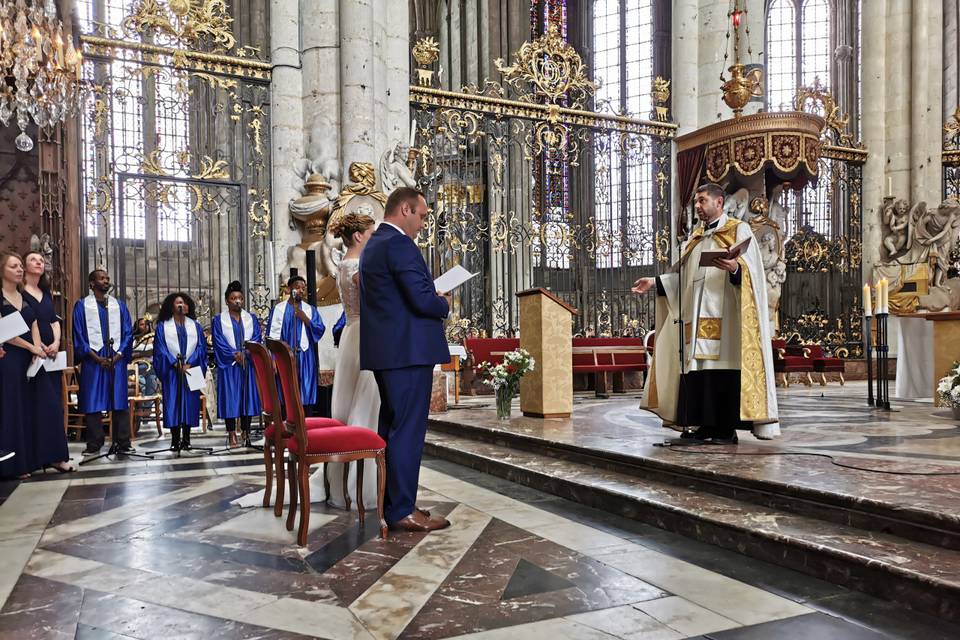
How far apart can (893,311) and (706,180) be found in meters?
4.49

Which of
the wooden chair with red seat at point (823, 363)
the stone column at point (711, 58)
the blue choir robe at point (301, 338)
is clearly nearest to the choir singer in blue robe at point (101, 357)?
the blue choir robe at point (301, 338)

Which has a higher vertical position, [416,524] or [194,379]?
[194,379]

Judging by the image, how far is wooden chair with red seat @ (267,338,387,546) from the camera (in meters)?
3.81

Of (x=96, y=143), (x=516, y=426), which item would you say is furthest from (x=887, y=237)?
(x=96, y=143)

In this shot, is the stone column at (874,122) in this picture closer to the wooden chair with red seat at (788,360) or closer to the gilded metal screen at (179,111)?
Answer: the wooden chair with red seat at (788,360)

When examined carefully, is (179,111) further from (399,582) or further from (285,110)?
(399,582)

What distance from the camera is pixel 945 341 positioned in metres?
8.36

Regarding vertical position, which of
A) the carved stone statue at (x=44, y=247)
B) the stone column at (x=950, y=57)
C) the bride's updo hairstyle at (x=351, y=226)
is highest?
the stone column at (x=950, y=57)

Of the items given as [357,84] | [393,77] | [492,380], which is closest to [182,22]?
[357,84]

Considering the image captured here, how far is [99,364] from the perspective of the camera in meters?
7.07

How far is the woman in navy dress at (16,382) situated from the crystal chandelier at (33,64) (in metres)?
1.16

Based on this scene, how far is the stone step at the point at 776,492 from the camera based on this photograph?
3.36m

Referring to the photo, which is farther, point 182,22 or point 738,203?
point 738,203

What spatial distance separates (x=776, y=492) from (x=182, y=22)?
8.48 meters
